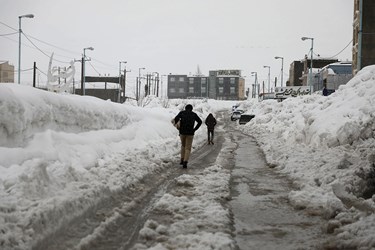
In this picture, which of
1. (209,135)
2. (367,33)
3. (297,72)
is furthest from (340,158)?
(297,72)

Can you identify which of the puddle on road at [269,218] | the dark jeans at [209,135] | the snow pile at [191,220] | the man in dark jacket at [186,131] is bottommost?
the puddle on road at [269,218]

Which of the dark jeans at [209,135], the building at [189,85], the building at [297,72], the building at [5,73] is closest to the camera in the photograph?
the dark jeans at [209,135]

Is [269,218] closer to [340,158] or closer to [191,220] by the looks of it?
[191,220]

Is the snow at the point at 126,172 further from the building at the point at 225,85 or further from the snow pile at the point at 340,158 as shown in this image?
the building at the point at 225,85

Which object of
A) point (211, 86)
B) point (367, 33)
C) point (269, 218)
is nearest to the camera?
point (269, 218)

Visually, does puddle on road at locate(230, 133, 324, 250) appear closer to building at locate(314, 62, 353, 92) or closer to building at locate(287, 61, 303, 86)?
building at locate(314, 62, 353, 92)

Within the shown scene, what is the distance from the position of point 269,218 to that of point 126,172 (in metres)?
3.76

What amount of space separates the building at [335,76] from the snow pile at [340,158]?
35.6 meters

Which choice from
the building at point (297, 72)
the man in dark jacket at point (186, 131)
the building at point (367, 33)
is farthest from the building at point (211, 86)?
the man in dark jacket at point (186, 131)

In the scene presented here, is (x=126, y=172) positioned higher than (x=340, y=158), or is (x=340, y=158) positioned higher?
(x=340, y=158)

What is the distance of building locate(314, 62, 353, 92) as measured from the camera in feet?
166

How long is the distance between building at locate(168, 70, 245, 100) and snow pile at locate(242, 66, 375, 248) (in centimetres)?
11942

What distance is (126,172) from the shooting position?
867cm

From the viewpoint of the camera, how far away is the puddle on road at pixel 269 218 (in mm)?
4974
